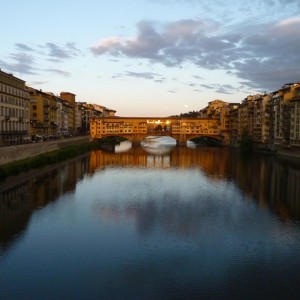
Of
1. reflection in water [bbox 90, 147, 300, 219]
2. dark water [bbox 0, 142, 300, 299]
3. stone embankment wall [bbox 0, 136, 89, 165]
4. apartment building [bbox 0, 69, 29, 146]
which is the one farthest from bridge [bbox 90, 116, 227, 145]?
dark water [bbox 0, 142, 300, 299]

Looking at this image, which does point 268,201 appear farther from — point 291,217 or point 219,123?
point 219,123

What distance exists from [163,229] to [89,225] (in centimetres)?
355

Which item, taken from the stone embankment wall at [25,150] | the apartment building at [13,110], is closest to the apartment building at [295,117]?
the stone embankment wall at [25,150]

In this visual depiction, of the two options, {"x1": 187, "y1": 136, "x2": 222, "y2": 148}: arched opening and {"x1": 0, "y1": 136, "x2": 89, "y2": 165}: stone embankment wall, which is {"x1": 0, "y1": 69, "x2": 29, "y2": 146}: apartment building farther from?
{"x1": 187, "y1": 136, "x2": 222, "y2": 148}: arched opening

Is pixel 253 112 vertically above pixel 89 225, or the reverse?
pixel 253 112

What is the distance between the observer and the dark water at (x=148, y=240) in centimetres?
1209

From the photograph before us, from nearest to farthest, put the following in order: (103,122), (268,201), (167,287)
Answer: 1. (167,287)
2. (268,201)
3. (103,122)

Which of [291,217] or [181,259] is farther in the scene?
[291,217]

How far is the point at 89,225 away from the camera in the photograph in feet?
60.8

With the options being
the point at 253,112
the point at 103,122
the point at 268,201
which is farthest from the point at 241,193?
the point at 103,122

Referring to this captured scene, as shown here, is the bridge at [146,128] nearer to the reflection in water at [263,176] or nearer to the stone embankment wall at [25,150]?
the stone embankment wall at [25,150]

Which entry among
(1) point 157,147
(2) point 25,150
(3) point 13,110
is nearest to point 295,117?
(2) point 25,150

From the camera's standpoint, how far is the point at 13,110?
4259 cm

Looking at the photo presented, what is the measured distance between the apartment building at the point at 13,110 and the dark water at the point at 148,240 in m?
11.5
